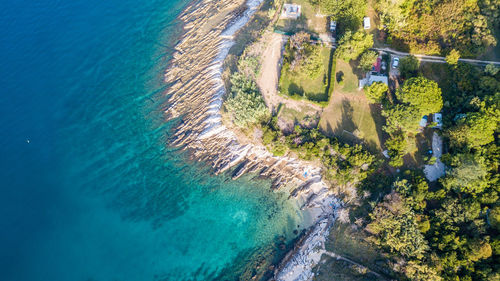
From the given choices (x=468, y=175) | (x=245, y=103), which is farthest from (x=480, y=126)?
(x=245, y=103)

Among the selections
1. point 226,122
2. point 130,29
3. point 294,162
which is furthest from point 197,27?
point 294,162

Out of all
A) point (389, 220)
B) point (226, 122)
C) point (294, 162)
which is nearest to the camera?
point (389, 220)

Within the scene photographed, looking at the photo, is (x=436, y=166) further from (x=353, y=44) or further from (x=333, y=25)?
(x=333, y=25)

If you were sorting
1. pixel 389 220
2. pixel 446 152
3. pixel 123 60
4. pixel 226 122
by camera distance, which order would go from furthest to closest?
pixel 123 60
pixel 226 122
pixel 446 152
pixel 389 220

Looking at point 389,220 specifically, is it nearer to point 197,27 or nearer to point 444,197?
point 444,197

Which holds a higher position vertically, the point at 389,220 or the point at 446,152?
the point at 446,152

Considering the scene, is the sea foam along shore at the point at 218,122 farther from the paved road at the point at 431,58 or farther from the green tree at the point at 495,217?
the paved road at the point at 431,58

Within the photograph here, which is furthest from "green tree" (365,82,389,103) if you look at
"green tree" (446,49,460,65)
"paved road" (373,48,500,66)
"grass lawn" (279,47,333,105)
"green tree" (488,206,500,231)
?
"green tree" (488,206,500,231)
